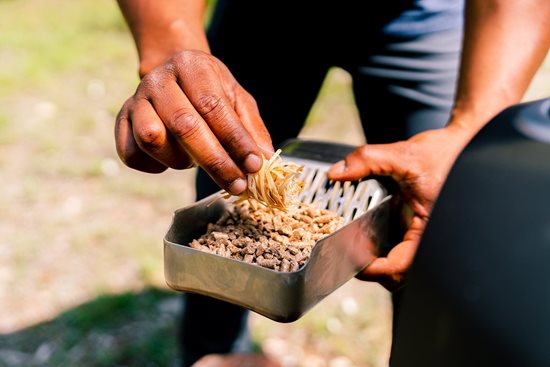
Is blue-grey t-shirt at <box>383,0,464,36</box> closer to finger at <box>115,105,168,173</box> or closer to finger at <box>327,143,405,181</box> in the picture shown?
finger at <box>327,143,405,181</box>

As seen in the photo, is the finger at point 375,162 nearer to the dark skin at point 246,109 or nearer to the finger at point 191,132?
the dark skin at point 246,109

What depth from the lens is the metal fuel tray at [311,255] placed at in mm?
1315

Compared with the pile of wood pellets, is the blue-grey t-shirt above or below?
above

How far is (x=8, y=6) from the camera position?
26.0 feet

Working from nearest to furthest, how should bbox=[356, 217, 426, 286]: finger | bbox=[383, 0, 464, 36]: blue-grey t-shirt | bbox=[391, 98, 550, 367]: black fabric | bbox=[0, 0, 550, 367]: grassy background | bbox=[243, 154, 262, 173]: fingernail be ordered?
1. bbox=[391, 98, 550, 367]: black fabric
2. bbox=[243, 154, 262, 173]: fingernail
3. bbox=[356, 217, 426, 286]: finger
4. bbox=[383, 0, 464, 36]: blue-grey t-shirt
5. bbox=[0, 0, 550, 367]: grassy background

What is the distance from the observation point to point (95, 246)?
3.50 m

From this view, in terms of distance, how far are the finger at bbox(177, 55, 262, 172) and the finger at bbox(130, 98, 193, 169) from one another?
0.09m

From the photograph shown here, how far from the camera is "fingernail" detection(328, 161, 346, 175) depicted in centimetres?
179

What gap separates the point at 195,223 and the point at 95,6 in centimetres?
695

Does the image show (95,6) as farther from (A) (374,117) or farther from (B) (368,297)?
(A) (374,117)

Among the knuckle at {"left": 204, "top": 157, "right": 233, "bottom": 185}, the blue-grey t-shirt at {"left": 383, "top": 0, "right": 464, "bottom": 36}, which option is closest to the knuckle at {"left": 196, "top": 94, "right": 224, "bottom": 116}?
the knuckle at {"left": 204, "top": 157, "right": 233, "bottom": 185}

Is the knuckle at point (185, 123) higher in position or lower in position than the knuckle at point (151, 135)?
higher

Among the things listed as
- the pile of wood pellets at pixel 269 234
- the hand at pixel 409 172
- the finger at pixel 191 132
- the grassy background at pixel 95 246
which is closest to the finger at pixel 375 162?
the hand at pixel 409 172

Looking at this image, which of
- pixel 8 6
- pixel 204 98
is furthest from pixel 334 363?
pixel 8 6
